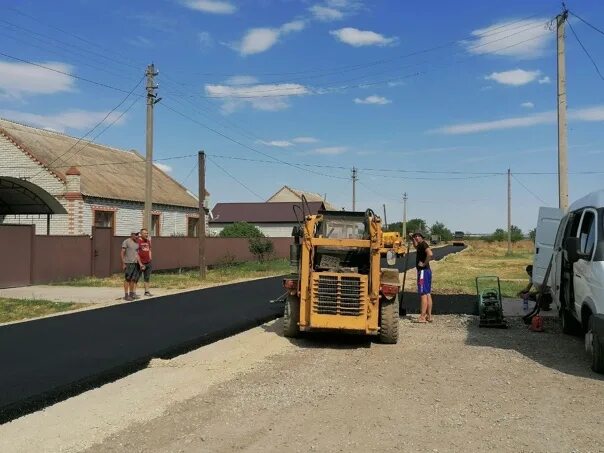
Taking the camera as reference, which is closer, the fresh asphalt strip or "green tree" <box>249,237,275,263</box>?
the fresh asphalt strip

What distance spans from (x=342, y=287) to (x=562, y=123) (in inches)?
355

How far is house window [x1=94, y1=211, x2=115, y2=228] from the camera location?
2913cm

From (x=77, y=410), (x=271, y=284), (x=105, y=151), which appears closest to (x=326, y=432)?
(x=77, y=410)

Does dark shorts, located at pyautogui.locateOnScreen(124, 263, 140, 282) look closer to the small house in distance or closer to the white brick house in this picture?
the white brick house

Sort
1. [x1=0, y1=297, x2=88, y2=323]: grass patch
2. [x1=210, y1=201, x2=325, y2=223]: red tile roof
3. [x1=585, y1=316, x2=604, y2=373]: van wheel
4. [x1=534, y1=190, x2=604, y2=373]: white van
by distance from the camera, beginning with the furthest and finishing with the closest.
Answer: [x1=210, y1=201, x2=325, y2=223]: red tile roof < [x1=0, y1=297, x2=88, y2=323]: grass patch < [x1=534, y1=190, x2=604, y2=373]: white van < [x1=585, y1=316, x2=604, y2=373]: van wheel

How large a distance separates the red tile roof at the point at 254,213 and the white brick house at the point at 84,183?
27.1m

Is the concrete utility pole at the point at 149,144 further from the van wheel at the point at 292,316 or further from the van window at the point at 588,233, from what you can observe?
the van window at the point at 588,233

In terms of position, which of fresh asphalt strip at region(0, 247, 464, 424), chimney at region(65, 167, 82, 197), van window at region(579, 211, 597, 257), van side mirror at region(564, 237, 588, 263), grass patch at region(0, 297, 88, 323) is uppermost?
chimney at region(65, 167, 82, 197)

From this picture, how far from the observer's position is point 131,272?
15453mm

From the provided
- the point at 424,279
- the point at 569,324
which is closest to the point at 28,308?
the point at 424,279

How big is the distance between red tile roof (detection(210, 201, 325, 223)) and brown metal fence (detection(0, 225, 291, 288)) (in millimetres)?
36177

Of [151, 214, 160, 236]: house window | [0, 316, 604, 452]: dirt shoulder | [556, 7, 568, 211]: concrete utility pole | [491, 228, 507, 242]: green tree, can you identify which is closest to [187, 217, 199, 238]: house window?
[151, 214, 160, 236]: house window

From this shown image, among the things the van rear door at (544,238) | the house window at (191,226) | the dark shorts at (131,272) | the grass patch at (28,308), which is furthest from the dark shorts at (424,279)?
the house window at (191,226)

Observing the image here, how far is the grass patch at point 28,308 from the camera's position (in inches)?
488
